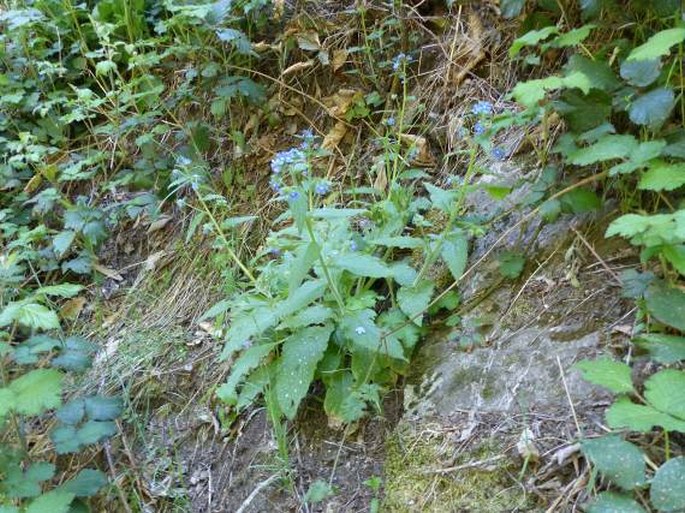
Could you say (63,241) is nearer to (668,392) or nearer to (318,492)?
(318,492)

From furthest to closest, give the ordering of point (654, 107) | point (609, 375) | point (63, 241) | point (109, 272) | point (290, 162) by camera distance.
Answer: point (109, 272) < point (63, 241) < point (290, 162) < point (654, 107) < point (609, 375)

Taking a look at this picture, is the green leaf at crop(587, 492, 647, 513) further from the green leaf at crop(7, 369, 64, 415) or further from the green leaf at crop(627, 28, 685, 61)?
the green leaf at crop(7, 369, 64, 415)

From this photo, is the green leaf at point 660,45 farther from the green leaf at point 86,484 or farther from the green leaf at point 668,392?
the green leaf at point 86,484

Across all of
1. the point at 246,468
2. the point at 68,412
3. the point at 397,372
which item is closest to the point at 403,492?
the point at 397,372

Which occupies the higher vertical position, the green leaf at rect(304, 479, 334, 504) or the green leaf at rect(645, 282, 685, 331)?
the green leaf at rect(645, 282, 685, 331)

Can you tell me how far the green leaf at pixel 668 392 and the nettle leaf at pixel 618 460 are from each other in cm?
11

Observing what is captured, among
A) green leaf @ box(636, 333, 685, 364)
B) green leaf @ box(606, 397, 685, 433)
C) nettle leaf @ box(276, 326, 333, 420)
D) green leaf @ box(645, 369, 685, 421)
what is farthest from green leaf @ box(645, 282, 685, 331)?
nettle leaf @ box(276, 326, 333, 420)

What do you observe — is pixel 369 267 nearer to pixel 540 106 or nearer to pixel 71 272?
pixel 540 106

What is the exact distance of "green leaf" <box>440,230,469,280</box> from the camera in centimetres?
184

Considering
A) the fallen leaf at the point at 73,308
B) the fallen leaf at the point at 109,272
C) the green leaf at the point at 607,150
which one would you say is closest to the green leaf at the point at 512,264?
the green leaf at the point at 607,150

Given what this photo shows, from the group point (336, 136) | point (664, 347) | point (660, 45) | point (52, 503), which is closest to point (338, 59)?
point (336, 136)

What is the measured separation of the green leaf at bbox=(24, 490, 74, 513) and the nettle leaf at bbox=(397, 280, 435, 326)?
112 centimetres

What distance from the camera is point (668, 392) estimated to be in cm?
132

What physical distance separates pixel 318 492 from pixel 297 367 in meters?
0.35
